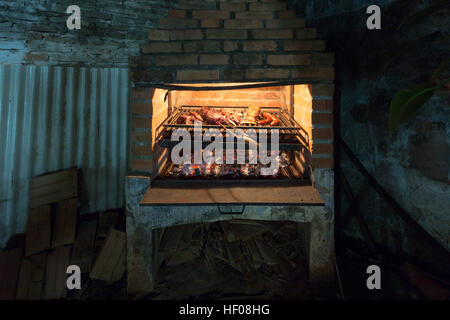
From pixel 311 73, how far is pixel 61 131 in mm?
3535

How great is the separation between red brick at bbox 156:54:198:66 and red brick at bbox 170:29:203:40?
0.68 feet

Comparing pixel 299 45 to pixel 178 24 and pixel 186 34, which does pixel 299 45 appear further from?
pixel 178 24

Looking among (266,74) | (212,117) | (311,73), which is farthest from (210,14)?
(311,73)

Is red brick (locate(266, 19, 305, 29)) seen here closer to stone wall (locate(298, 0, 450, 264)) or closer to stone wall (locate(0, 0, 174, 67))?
stone wall (locate(298, 0, 450, 264))

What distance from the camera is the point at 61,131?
11.0ft

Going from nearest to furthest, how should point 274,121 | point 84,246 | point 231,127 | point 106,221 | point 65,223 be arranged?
point 231,127
point 274,121
point 84,246
point 65,223
point 106,221

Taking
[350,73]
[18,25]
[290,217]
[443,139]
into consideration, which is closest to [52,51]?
[18,25]

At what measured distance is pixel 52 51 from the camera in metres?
3.35

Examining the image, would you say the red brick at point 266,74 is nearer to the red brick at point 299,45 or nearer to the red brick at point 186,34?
the red brick at point 299,45

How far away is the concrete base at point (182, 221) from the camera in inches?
89.1

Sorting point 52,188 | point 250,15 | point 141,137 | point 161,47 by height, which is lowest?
point 52,188

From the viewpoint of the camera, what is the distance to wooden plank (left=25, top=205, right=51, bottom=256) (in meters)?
2.92
